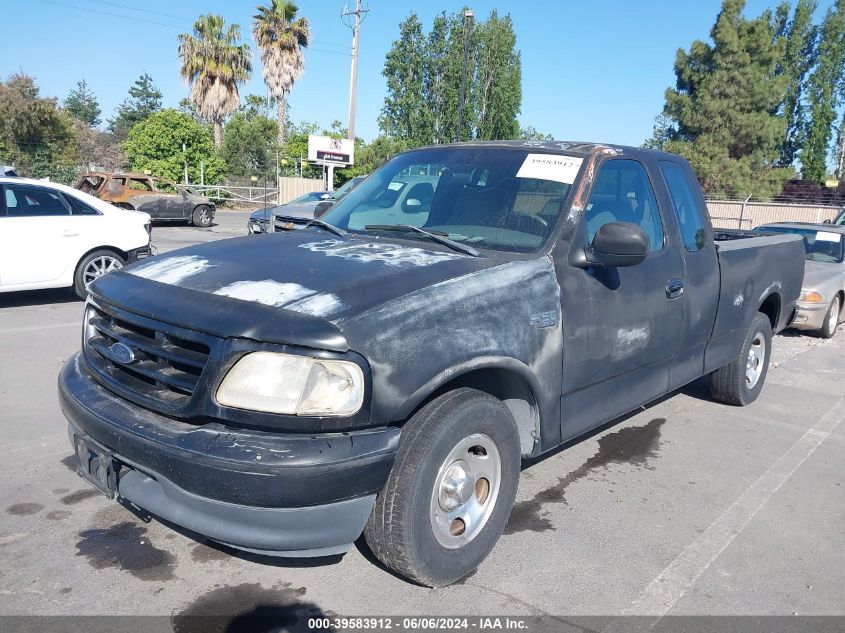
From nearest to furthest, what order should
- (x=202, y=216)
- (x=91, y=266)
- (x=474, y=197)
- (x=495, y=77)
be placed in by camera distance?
(x=474, y=197), (x=91, y=266), (x=202, y=216), (x=495, y=77)

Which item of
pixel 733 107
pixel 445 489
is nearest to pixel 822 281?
pixel 445 489

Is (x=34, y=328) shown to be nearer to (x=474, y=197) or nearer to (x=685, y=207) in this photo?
(x=474, y=197)

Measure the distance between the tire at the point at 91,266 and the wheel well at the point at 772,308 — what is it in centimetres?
736

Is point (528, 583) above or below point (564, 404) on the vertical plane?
below

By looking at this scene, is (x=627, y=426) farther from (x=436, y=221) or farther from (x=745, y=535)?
(x=436, y=221)

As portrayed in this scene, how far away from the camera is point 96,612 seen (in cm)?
282

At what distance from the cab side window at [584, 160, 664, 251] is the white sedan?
6.51m

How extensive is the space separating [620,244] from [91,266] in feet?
25.4

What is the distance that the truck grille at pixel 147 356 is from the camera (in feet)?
8.79

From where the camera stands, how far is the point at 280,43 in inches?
1559

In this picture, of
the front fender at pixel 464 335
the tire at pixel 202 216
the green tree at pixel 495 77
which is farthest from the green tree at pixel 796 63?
the front fender at pixel 464 335

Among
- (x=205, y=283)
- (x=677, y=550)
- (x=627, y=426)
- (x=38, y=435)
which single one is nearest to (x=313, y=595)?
(x=205, y=283)

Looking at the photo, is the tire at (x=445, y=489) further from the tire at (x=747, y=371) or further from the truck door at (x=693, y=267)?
the tire at (x=747, y=371)

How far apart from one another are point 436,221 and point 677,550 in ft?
6.98
